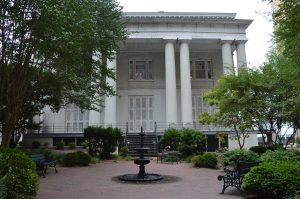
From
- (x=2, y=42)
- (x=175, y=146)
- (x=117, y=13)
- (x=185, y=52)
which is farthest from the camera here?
(x=185, y=52)

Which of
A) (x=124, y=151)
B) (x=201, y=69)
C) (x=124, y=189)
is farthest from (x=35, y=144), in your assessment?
(x=124, y=189)

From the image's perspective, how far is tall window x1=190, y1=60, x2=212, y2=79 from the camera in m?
33.6

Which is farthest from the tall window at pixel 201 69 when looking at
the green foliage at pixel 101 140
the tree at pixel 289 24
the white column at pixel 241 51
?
the tree at pixel 289 24

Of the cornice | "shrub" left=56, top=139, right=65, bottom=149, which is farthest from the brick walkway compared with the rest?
the cornice

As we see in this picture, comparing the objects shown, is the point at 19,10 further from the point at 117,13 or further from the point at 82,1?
the point at 117,13

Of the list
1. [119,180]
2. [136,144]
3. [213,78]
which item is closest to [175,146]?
[136,144]

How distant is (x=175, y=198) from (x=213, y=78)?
24.9 meters

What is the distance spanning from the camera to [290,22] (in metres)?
10.4

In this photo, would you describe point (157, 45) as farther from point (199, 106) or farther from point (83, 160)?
point (83, 160)

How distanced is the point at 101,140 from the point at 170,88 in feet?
29.1

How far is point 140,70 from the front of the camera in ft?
109

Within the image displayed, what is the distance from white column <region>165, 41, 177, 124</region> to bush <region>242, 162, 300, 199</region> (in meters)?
19.3

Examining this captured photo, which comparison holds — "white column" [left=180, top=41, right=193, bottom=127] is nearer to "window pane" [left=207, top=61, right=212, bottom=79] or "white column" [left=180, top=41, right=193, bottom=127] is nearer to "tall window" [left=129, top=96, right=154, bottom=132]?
"tall window" [left=129, top=96, right=154, bottom=132]

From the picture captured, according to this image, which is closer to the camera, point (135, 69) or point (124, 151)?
point (124, 151)
